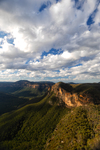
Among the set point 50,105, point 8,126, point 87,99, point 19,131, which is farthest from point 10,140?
point 87,99

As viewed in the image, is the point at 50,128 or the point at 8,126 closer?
the point at 50,128

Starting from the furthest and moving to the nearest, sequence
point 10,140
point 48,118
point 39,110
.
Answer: point 39,110 → point 48,118 → point 10,140

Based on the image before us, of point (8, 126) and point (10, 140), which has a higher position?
point (8, 126)

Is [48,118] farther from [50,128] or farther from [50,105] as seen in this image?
[50,105]

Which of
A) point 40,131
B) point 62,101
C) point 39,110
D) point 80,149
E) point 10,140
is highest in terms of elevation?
point 80,149

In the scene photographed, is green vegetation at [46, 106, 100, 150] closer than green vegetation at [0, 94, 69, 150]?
Yes

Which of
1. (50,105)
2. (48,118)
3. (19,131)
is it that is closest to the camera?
(19,131)

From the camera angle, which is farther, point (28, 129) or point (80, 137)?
point (28, 129)

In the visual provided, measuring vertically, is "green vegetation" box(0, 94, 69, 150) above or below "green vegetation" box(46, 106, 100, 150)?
below
